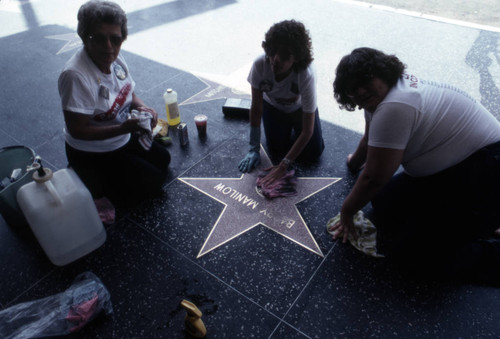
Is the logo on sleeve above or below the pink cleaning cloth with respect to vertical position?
above

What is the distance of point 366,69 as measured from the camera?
5.32 feet

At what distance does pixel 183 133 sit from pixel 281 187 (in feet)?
3.28

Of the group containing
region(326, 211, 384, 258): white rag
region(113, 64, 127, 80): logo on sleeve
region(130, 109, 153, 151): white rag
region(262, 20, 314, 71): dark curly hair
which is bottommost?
region(326, 211, 384, 258): white rag

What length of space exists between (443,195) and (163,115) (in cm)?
256

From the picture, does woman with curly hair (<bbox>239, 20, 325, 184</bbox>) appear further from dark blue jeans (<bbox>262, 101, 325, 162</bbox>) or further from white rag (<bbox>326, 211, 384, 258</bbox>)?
white rag (<bbox>326, 211, 384, 258</bbox>)

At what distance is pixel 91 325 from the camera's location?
5.82 feet

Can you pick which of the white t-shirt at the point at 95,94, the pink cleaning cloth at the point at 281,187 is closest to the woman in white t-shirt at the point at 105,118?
the white t-shirt at the point at 95,94

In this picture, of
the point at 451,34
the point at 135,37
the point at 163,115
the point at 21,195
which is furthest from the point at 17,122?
the point at 451,34

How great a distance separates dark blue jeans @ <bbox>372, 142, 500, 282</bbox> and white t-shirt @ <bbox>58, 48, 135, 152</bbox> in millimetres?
1896

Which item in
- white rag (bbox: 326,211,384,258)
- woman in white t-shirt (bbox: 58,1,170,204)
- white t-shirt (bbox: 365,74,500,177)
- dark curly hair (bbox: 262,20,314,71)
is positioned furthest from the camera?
white rag (bbox: 326,211,384,258)

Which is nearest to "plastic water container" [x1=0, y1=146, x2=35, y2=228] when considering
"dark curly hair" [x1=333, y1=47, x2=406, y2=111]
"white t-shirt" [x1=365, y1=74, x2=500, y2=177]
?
"dark curly hair" [x1=333, y1=47, x2=406, y2=111]

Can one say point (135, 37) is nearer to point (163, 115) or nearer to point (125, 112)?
point (163, 115)

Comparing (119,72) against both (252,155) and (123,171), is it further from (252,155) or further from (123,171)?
(252,155)

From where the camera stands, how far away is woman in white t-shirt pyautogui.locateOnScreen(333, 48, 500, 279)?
1643mm
